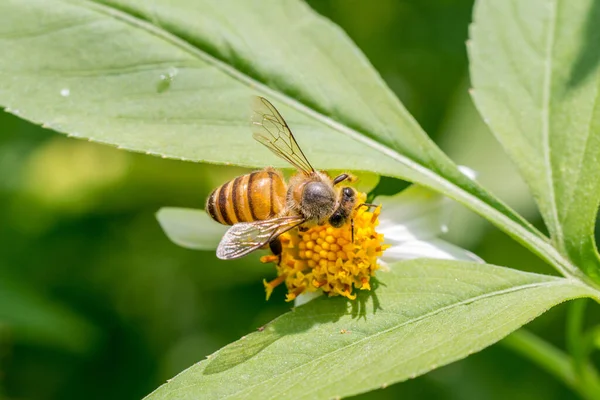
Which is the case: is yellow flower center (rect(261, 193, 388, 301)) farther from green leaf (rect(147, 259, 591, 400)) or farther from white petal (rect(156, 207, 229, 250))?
white petal (rect(156, 207, 229, 250))

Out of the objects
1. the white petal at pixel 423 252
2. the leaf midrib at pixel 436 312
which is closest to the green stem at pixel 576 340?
the white petal at pixel 423 252

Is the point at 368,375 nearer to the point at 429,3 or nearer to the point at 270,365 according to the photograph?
the point at 270,365

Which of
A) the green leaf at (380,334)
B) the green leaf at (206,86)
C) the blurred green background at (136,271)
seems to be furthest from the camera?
the blurred green background at (136,271)

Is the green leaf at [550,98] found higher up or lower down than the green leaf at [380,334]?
higher up

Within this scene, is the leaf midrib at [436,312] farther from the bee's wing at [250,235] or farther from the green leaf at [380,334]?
the bee's wing at [250,235]

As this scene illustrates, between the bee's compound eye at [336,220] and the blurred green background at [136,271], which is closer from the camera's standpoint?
the bee's compound eye at [336,220]

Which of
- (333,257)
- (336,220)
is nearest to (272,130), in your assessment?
(336,220)

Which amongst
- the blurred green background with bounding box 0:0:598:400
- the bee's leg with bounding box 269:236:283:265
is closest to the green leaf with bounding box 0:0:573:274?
the bee's leg with bounding box 269:236:283:265

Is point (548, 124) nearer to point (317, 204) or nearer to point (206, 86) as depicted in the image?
point (317, 204)
